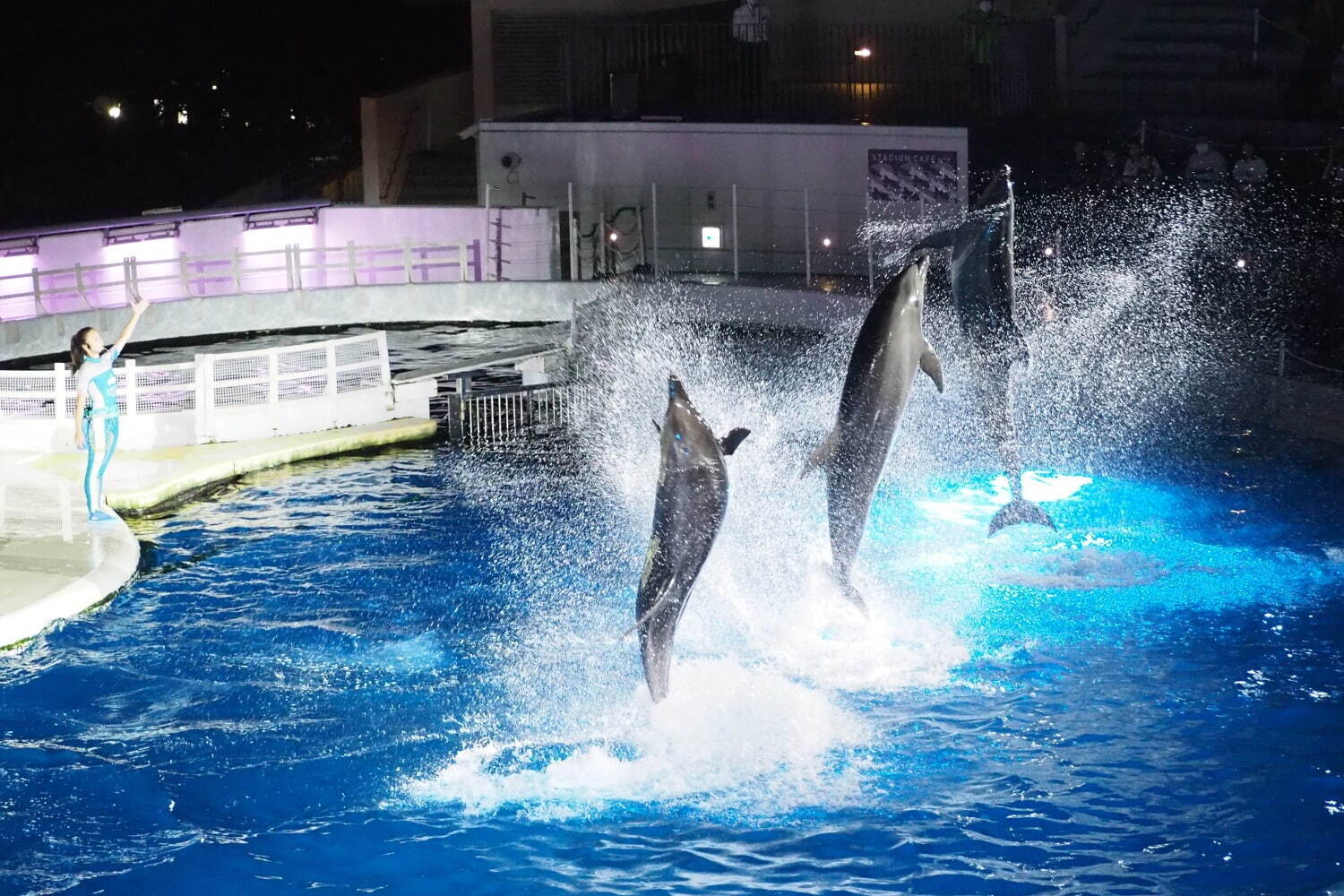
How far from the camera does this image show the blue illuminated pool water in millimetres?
8039

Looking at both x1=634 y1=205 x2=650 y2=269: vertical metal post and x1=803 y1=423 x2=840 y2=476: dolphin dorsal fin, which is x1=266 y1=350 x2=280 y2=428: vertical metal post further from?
x1=634 y1=205 x2=650 y2=269: vertical metal post

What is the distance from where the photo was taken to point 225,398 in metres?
17.4

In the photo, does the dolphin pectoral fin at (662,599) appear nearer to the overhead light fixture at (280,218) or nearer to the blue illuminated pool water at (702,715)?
the blue illuminated pool water at (702,715)

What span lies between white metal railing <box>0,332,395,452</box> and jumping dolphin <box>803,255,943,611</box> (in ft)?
31.5

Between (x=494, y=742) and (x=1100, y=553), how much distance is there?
586cm

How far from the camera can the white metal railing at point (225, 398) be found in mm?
16594

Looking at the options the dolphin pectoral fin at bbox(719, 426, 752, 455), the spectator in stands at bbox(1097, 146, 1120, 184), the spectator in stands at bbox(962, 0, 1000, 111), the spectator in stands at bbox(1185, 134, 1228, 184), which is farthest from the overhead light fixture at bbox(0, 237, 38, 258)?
the dolphin pectoral fin at bbox(719, 426, 752, 455)

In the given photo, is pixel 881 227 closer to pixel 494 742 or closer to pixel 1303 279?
pixel 1303 279

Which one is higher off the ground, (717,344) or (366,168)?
(366,168)

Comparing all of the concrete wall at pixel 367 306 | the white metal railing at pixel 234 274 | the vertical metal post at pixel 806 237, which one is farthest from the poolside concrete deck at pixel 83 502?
the concrete wall at pixel 367 306

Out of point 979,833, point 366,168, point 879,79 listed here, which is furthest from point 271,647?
point 366,168

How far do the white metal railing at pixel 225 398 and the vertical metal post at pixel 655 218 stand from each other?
351 inches

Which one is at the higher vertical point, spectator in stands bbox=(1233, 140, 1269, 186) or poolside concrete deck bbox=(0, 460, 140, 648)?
spectator in stands bbox=(1233, 140, 1269, 186)

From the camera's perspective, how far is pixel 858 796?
8.61 m
